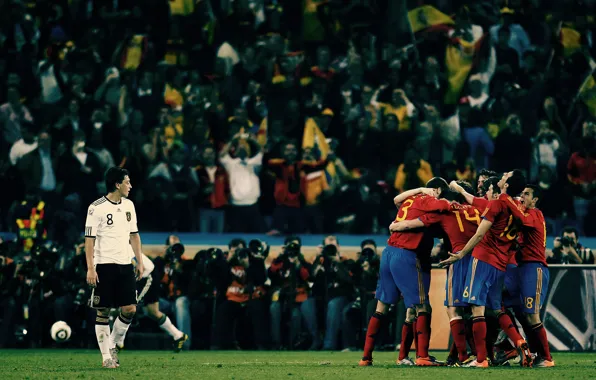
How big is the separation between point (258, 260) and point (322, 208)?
228cm

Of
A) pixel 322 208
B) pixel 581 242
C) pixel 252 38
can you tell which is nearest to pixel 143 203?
pixel 322 208

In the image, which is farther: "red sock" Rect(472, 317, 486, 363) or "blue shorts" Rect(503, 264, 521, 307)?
"blue shorts" Rect(503, 264, 521, 307)

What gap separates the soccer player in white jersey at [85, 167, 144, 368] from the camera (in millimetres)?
11602

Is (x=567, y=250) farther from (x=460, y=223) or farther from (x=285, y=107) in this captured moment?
(x=285, y=107)

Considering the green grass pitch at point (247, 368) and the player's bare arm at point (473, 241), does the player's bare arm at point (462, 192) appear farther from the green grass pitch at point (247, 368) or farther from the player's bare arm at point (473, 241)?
the green grass pitch at point (247, 368)

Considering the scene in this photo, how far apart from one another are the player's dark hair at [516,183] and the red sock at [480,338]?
1.42m

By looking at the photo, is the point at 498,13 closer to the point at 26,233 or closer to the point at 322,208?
the point at 322,208

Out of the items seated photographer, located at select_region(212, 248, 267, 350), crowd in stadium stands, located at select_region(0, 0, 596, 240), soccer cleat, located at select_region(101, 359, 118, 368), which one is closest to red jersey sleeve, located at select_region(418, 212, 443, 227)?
soccer cleat, located at select_region(101, 359, 118, 368)

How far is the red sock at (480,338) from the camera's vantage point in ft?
37.3

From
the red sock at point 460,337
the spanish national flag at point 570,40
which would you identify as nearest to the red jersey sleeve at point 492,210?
the red sock at point 460,337

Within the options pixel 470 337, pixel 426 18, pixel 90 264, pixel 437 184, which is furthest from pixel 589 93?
pixel 90 264

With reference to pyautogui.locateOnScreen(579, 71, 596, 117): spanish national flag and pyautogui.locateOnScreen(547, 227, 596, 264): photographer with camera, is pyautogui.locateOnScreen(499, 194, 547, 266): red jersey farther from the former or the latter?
pyautogui.locateOnScreen(579, 71, 596, 117): spanish national flag

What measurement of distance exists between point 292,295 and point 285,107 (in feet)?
14.2

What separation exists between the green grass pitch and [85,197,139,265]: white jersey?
1.22m
